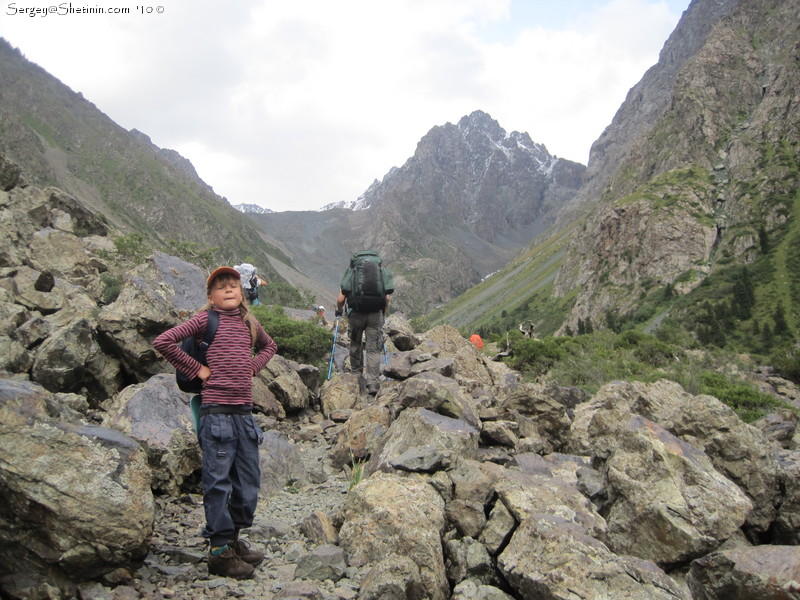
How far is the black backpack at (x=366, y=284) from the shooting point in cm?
978

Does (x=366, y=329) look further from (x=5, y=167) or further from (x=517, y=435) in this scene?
(x=5, y=167)

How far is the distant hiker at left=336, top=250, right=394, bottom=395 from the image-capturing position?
980cm

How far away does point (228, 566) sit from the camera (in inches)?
164

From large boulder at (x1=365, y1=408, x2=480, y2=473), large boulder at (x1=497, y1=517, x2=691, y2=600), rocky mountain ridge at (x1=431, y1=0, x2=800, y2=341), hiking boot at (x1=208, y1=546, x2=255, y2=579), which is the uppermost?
rocky mountain ridge at (x1=431, y1=0, x2=800, y2=341)

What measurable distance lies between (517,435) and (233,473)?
15.4 ft

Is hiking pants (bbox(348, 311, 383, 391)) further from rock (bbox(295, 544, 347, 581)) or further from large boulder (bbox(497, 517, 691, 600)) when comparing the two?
large boulder (bbox(497, 517, 691, 600))

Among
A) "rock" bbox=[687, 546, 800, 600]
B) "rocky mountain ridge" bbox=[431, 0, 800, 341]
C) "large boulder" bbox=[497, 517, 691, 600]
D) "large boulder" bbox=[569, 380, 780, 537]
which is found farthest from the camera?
"rocky mountain ridge" bbox=[431, 0, 800, 341]

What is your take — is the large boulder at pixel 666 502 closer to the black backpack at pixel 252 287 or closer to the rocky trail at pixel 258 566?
the rocky trail at pixel 258 566

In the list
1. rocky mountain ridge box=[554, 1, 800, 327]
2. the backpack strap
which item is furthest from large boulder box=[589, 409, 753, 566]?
rocky mountain ridge box=[554, 1, 800, 327]

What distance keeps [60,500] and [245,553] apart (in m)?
1.55

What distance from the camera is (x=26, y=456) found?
3.69m

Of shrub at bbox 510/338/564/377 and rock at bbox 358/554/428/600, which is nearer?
rock at bbox 358/554/428/600

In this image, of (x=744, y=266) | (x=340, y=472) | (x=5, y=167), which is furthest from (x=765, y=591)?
(x=744, y=266)

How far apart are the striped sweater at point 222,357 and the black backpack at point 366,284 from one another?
4863 millimetres
